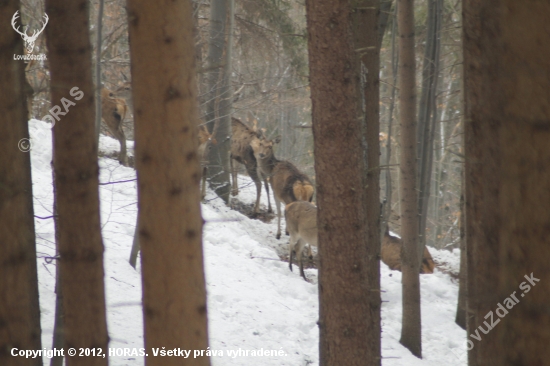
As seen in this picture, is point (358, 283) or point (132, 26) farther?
point (358, 283)

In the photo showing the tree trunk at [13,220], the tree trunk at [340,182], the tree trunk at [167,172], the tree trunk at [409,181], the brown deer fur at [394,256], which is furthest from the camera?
the brown deer fur at [394,256]

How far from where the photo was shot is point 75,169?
120 inches

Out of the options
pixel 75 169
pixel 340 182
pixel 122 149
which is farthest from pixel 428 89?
pixel 75 169

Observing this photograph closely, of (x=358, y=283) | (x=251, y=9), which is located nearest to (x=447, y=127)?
(x=251, y=9)

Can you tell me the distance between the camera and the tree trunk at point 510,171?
142 centimetres

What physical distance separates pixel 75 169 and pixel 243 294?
6.48 m

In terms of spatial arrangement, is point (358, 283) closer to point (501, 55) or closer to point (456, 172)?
point (501, 55)

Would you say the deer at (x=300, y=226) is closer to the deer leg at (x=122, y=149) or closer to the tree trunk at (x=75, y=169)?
the deer leg at (x=122, y=149)

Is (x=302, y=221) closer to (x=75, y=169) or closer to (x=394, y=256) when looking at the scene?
(x=394, y=256)

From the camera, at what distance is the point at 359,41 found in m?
6.05

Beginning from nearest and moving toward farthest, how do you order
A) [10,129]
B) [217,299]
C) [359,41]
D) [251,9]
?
[10,129] < [359,41] < [217,299] < [251,9]

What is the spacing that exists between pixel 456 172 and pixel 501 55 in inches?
1089

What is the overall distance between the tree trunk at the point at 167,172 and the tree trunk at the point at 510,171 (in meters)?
1.41

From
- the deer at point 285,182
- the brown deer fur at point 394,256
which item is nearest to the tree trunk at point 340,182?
the deer at point 285,182
